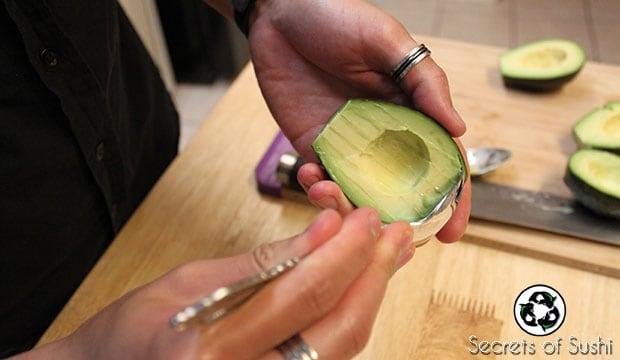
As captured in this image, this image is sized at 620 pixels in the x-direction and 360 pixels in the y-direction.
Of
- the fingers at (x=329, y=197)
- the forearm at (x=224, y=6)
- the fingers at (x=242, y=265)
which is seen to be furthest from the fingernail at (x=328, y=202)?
the forearm at (x=224, y=6)

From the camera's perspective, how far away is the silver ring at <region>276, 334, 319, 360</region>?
0.41m

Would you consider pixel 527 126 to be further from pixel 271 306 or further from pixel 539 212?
pixel 271 306

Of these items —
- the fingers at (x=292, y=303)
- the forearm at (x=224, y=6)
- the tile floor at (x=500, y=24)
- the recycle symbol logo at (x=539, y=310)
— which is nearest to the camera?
the fingers at (x=292, y=303)

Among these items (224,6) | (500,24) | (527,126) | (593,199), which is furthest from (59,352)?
(500,24)

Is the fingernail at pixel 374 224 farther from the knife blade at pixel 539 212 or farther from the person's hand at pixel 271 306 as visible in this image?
the knife blade at pixel 539 212

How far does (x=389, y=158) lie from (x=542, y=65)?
0.51 meters

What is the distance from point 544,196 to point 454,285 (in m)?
0.19

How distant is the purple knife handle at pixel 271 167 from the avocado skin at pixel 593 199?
0.39 meters

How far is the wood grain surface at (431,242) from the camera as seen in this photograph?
2.26 feet

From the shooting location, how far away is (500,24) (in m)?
2.06

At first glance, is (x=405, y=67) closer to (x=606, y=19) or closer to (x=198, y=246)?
(x=198, y=246)

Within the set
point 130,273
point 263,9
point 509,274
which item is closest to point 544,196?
point 509,274

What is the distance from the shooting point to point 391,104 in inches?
25.3

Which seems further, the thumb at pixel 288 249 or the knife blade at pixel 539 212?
the knife blade at pixel 539 212
